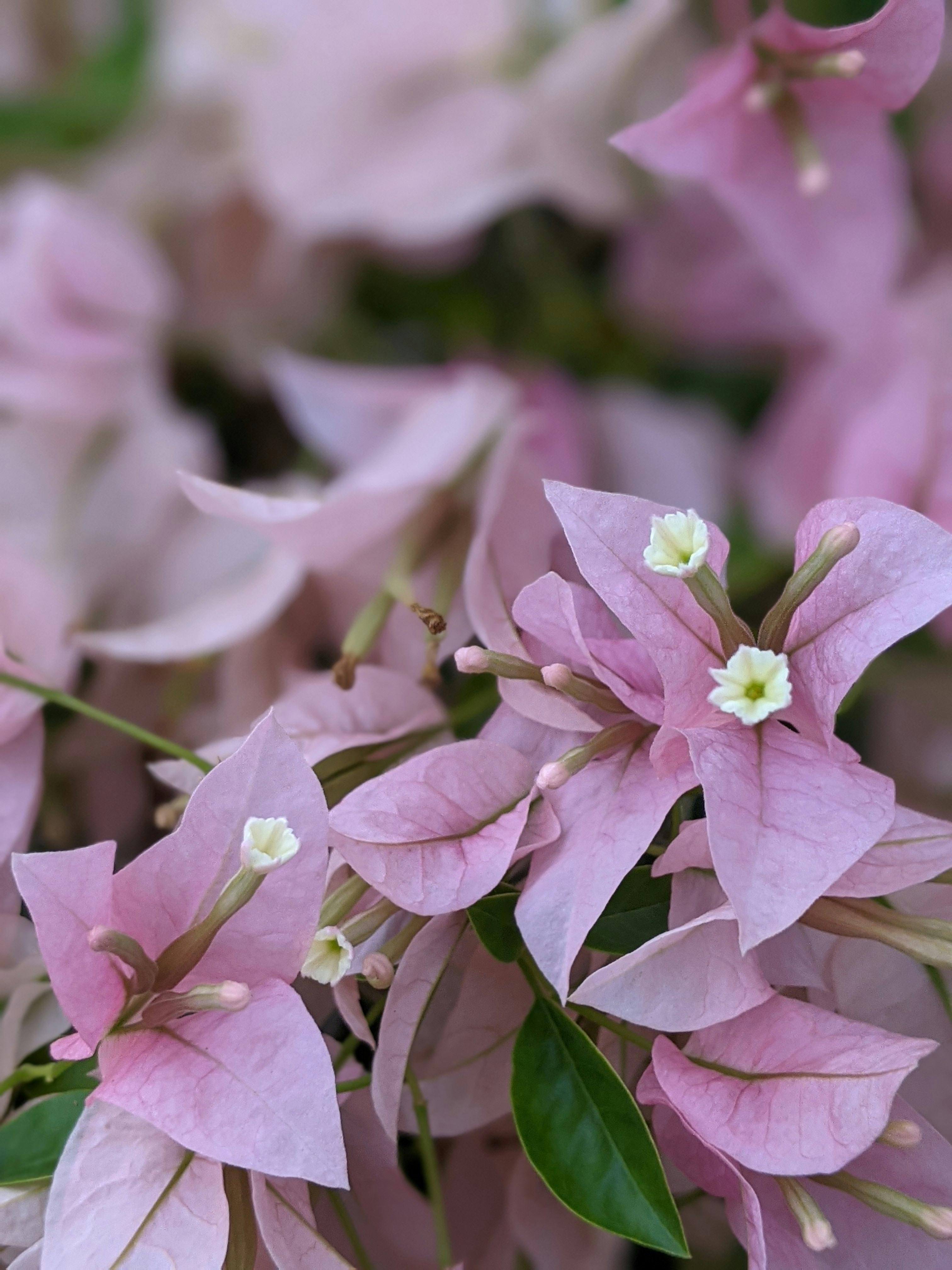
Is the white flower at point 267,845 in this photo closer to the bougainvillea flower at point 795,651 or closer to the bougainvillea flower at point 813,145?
the bougainvillea flower at point 795,651

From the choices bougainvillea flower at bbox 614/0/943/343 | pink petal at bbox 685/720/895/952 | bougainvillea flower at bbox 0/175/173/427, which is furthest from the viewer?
bougainvillea flower at bbox 0/175/173/427

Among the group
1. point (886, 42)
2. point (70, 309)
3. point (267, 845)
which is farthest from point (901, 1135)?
point (70, 309)

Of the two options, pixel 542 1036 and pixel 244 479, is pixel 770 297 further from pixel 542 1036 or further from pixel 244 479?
pixel 542 1036

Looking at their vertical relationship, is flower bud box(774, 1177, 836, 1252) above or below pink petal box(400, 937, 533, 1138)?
above

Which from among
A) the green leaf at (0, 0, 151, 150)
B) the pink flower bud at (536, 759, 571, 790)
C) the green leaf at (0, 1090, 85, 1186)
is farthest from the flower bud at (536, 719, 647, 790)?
the green leaf at (0, 0, 151, 150)

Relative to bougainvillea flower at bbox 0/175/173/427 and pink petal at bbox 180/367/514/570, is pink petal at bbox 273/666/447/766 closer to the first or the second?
pink petal at bbox 180/367/514/570

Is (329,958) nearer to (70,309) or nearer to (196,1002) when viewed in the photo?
(196,1002)

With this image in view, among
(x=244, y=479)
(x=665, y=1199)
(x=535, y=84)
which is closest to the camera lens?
(x=665, y=1199)

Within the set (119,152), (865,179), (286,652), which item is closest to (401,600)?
(286,652)

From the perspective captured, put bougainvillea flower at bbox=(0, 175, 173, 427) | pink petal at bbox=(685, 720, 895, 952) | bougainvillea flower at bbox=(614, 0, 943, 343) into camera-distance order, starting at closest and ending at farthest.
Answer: pink petal at bbox=(685, 720, 895, 952), bougainvillea flower at bbox=(614, 0, 943, 343), bougainvillea flower at bbox=(0, 175, 173, 427)
